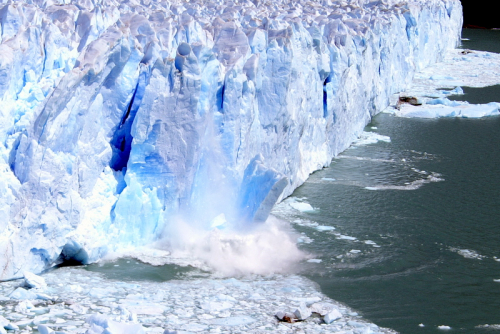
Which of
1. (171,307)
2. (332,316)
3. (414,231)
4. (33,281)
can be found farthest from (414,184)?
(33,281)

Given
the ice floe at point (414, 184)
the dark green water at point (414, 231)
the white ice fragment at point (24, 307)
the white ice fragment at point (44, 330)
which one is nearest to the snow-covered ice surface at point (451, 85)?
the dark green water at point (414, 231)

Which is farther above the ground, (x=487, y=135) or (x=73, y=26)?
(x=73, y=26)

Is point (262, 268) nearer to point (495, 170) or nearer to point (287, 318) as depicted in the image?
point (287, 318)

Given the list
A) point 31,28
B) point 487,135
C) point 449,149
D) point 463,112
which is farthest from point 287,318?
point 463,112

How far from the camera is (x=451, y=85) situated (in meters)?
14.1

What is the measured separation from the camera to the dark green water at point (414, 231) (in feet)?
15.2

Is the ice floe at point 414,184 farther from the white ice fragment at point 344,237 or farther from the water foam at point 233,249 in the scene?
the water foam at point 233,249

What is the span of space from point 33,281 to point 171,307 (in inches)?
36.8

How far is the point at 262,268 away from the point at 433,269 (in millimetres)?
1408

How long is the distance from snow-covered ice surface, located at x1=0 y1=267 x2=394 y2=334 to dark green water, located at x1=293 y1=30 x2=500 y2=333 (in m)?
0.32

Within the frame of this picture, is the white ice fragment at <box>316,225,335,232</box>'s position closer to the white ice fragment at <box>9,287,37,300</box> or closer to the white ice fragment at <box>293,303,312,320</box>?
the white ice fragment at <box>293,303,312,320</box>

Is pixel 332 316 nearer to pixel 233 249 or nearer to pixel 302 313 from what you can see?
pixel 302 313

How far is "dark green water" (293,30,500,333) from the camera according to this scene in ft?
15.2

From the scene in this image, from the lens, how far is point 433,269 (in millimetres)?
5262
